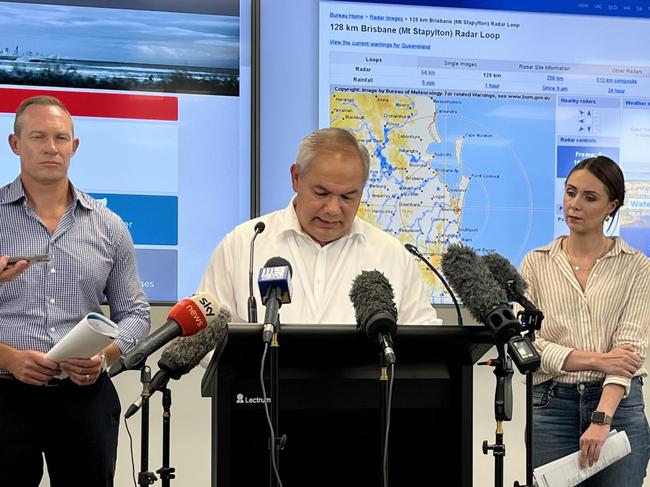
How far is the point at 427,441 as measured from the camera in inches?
77.7

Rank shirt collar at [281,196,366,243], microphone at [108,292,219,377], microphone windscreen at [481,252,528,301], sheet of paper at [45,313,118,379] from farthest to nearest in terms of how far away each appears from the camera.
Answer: shirt collar at [281,196,366,243] < sheet of paper at [45,313,118,379] < microphone windscreen at [481,252,528,301] < microphone at [108,292,219,377]

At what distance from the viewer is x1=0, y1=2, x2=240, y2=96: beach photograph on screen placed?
147 inches

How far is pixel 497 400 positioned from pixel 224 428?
61 cm

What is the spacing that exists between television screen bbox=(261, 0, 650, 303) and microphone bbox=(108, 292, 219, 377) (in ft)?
6.90

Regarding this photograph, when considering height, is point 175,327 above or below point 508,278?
below

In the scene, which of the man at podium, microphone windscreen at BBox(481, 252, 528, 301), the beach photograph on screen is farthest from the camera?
the beach photograph on screen

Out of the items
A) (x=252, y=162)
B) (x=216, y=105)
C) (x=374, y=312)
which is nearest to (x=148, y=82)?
(x=216, y=105)

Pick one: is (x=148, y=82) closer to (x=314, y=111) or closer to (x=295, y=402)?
(x=314, y=111)

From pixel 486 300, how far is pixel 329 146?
93cm

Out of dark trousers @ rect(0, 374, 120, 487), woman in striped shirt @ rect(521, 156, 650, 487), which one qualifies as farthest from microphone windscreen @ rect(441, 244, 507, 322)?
dark trousers @ rect(0, 374, 120, 487)

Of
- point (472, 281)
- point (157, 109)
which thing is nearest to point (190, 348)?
point (472, 281)

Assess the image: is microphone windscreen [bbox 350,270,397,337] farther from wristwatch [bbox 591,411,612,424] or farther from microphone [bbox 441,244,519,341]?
wristwatch [bbox 591,411,612,424]

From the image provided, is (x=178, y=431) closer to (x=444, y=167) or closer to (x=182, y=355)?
(x=444, y=167)

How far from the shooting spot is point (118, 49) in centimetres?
383
